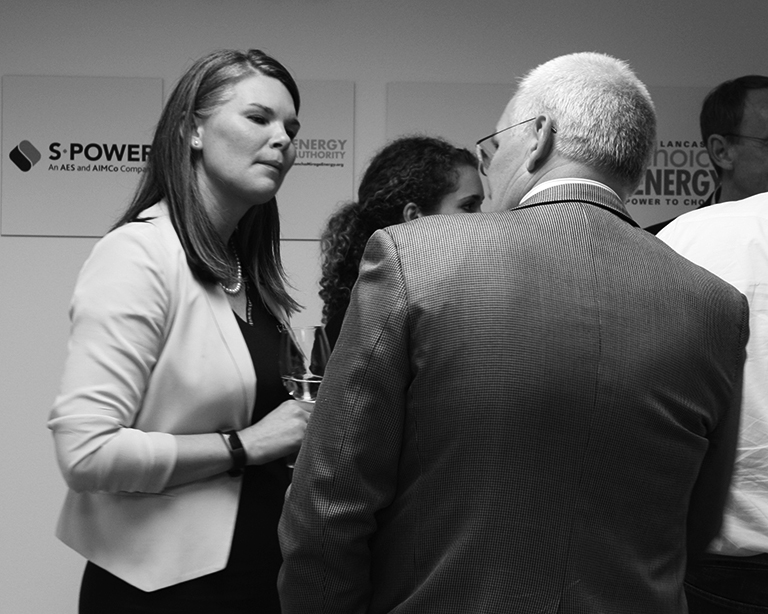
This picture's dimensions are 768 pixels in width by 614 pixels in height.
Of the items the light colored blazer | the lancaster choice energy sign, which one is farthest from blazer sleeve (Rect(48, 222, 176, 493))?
the lancaster choice energy sign

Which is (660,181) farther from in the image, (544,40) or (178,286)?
(178,286)

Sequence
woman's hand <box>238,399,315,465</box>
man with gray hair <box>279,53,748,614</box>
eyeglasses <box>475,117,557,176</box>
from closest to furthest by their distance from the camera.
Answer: man with gray hair <box>279,53,748,614</box>, eyeglasses <box>475,117,557,176</box>, woman's hand <box>238,399,315,465</box>

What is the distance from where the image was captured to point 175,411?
4.47 feet

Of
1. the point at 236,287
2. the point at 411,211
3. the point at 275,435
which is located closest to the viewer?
the point at 275,435

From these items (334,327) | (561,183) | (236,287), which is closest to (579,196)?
(561,183)

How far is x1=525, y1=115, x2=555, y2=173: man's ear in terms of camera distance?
3.76 feet

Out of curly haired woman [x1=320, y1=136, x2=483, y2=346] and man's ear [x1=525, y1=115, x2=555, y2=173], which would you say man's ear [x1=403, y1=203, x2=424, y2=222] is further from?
man's ear [x1=525, y1=115, x2=555, y2=173]

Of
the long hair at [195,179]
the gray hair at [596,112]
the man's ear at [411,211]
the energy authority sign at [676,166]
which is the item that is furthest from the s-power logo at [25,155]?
the gray hair at [596,112]

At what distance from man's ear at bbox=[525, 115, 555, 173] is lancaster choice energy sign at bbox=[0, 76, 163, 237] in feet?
8.85

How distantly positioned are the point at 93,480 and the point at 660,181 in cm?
308

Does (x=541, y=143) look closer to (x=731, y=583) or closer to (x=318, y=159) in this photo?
(x=731, y=583)

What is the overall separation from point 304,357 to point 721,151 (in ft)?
6.76

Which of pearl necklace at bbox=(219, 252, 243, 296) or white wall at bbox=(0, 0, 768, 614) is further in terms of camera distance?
white wall at bbox=(0, 0, 768, 614)

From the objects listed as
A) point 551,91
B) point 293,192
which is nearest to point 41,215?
point 293,192
